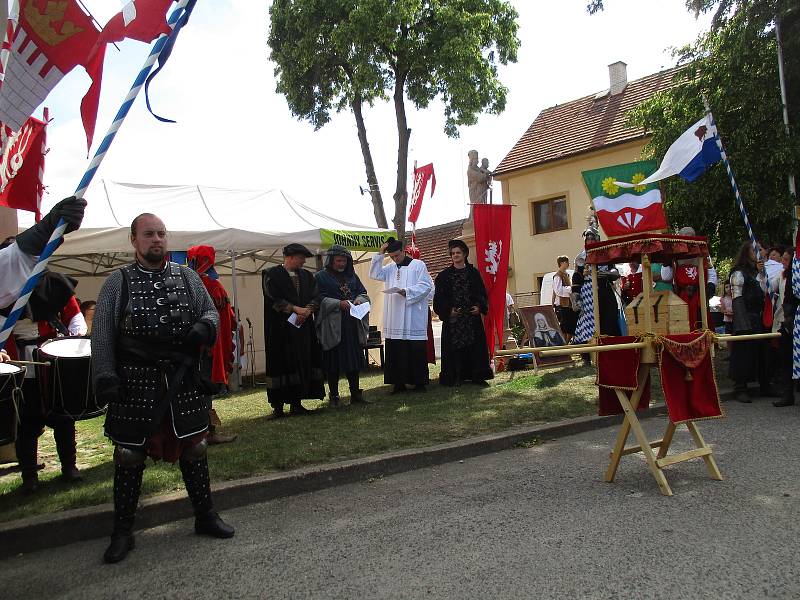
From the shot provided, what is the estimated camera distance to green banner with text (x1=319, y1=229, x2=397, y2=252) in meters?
11.5

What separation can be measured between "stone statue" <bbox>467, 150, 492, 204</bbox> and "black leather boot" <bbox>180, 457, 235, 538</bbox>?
19.9 m

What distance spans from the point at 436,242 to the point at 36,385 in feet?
99.6

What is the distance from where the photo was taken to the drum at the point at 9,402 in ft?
12.6

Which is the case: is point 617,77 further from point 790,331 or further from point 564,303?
point 790,331

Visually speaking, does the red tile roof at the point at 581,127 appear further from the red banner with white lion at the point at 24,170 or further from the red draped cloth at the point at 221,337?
the red banner with white lion at the point at 24,170

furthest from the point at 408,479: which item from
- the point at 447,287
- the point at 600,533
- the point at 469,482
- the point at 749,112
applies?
the point at 749,112

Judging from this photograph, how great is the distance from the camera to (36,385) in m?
4.70

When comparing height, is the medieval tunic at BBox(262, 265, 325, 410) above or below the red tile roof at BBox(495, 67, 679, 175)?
below

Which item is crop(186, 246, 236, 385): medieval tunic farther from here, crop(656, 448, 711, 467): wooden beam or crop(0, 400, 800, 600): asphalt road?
crop(656, 448, 711, 467): wooden beam

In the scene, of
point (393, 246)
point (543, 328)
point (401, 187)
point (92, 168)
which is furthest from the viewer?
point (401, 187)

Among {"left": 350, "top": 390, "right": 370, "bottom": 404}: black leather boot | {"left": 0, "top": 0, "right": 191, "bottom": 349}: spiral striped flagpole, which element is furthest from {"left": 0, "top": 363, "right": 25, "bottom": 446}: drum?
{"left": 350, "top": 390, "right": 370, "bottom": 404}: black leather boot

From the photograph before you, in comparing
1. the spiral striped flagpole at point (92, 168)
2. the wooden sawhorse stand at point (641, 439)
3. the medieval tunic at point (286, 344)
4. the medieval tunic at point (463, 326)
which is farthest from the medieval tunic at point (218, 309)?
the medieval tunic at point (463, 326)

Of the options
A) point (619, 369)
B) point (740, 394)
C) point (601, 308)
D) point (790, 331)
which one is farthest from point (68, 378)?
point (740, 394)

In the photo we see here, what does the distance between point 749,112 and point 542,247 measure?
14.1 m
